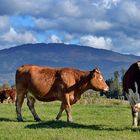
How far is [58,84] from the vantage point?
22.3 m

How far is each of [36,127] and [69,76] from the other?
15.7 ft

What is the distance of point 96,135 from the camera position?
1602cm

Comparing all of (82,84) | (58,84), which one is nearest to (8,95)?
(58,84)

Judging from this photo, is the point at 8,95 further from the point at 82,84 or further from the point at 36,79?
the point at 82,84

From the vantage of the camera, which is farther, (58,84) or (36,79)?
(36,79)

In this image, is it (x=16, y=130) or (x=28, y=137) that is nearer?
(x=28, y=137)

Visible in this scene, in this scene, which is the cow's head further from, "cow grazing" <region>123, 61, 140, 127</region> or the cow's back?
"cow grazing" <region>123, 61, 140, 127</region>

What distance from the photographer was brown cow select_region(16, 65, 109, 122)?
22.1 metres

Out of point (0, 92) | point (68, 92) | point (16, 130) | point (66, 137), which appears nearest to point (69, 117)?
point (68, 92)

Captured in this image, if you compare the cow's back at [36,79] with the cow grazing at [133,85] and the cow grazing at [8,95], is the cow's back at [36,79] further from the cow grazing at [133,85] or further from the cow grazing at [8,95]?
the cow grazing at [8,95]

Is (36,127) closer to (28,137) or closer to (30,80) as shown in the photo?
(28,137)

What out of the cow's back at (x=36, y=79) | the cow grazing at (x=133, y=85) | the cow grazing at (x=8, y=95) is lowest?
the cow grazing at (x=133, y=85)

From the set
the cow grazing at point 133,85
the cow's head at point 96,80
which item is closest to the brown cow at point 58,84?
the cow's head at point 96,80

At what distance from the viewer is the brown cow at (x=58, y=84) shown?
22109mm
